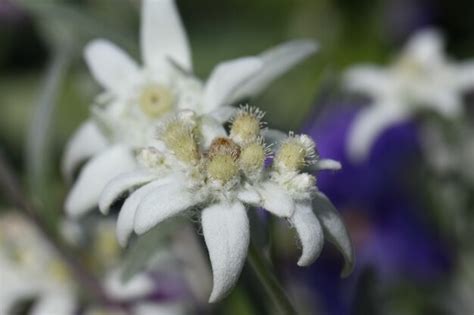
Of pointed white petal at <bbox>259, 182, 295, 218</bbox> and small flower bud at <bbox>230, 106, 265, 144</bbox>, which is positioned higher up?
small flower bud at <bbox>230, 106, 265, 144</bbox>

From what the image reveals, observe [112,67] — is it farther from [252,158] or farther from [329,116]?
[329,116]

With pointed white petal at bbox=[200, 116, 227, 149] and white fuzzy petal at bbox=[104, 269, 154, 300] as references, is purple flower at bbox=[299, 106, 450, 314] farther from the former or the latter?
pointed white petal at bbox=[200, 116, 227, 149]

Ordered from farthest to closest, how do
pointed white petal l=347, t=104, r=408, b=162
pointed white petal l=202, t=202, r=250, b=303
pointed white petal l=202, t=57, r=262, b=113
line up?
1. pointed white petal l=347, t=104, r=408, b=162
2. pointed white petal l=202, t=57, r=262, b=113
3. pointed white petal l=202, t=202, r=250, b=303

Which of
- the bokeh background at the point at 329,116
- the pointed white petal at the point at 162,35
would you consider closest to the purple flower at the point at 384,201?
the bokeh background at the point at 329,116

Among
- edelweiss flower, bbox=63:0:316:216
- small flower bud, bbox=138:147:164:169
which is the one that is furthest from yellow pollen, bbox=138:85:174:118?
small flower bud, bbox=138:147:164:169

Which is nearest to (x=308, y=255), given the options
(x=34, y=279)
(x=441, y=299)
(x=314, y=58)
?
(x=34, y=279)

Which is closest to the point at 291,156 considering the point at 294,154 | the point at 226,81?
the point at 294,154

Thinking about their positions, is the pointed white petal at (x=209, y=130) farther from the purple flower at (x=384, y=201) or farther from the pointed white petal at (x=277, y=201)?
the purple flower at (x=384, y=201)
